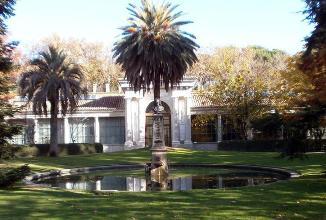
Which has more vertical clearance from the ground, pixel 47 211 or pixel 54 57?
pixel 54 57

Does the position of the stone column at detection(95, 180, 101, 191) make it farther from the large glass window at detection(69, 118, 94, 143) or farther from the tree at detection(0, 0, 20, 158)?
the large glass window at detection(69, 118, 94, 143)

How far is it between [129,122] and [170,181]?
32.4m

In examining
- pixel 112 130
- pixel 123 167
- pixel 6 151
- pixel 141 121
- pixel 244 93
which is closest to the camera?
pixel 6 151

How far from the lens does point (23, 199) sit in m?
14.0

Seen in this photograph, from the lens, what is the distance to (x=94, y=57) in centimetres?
7375

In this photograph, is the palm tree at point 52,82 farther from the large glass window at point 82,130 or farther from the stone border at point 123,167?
the large glass window at point 82,130

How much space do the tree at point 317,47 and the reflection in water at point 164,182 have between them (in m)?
5.53

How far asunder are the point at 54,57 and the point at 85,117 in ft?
58.5

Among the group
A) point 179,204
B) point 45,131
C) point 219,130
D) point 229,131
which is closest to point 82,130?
point 45,131

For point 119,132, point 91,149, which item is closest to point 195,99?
point 119,132

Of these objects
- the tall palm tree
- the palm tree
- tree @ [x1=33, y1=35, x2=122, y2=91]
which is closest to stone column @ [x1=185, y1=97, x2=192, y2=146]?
the palm tree

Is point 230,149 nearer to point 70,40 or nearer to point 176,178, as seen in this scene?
point 176,178

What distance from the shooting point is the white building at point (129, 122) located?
52969 millimetres

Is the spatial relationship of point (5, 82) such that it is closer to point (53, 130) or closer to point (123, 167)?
point (123, 167)
